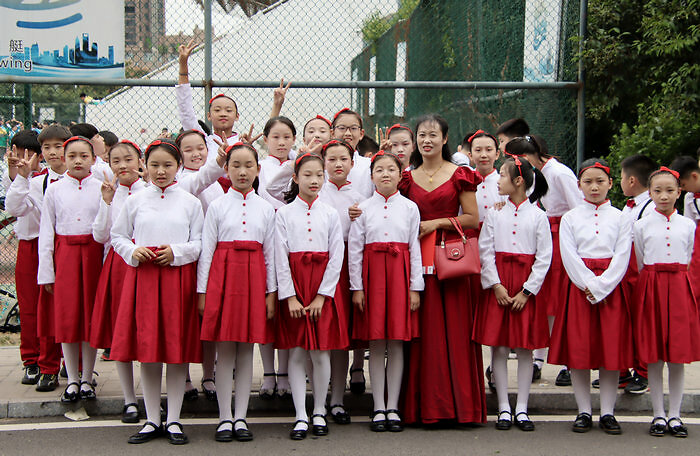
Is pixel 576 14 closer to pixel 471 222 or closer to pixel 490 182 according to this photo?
pixel 490 182

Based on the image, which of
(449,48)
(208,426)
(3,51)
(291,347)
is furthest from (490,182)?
(3,51)

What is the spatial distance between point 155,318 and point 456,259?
1913 mm

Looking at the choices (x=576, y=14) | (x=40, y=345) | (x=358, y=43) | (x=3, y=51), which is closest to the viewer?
(x=40, y=345)

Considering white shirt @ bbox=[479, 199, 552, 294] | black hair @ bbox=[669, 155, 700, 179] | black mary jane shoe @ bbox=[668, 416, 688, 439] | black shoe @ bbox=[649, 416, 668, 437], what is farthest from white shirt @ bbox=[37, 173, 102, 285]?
black hair @ bbox=[669, 155, 700, 179]

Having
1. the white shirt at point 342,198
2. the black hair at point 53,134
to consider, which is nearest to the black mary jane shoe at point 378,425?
the white shirt at point 342,198

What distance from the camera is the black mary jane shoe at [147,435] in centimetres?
465

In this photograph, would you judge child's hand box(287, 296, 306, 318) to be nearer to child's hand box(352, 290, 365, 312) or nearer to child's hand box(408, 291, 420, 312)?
child's hand box(352, 290, 365, 312)

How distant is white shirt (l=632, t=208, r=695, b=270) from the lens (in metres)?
5.00

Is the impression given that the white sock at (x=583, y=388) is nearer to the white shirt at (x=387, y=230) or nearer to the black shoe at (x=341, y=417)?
the white shirt at (x=387, y=230)

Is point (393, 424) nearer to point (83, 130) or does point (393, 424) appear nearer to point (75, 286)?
point (75, 286)

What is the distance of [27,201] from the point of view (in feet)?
18.8

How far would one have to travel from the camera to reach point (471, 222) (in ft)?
16.9

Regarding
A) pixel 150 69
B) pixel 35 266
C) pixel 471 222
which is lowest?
pixel 35 266

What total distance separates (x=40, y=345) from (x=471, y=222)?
3.27 meters
